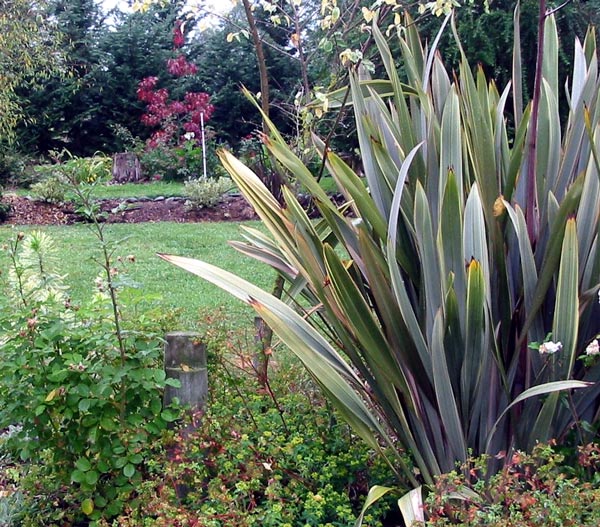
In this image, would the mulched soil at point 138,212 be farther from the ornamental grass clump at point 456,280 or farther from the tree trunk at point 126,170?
the ornamental grass clump at point 456,280

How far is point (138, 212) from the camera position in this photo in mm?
11227

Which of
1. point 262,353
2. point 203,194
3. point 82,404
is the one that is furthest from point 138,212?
point 82,404

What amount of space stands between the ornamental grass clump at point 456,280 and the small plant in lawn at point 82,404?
390 millimetres

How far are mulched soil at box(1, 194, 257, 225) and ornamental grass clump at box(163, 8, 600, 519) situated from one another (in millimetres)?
8393

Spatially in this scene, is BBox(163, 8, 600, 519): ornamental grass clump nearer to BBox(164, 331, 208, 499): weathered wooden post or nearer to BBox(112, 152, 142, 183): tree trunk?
BBox(164, 331, 208, 499): weathered wooden post

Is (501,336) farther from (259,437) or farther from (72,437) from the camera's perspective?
(72,437)

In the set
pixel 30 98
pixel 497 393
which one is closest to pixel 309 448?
pixel 497 393

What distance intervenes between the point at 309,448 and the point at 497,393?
25.0 inches

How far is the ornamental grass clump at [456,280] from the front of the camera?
2141mm

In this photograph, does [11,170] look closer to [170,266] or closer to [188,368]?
[170,266]

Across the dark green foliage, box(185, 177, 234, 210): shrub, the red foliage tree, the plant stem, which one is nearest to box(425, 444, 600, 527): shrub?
the plant stem

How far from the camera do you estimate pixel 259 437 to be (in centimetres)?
243

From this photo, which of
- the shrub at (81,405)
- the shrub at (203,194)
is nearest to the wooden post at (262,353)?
the shrub at (81,405)

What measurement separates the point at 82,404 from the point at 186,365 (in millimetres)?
393
